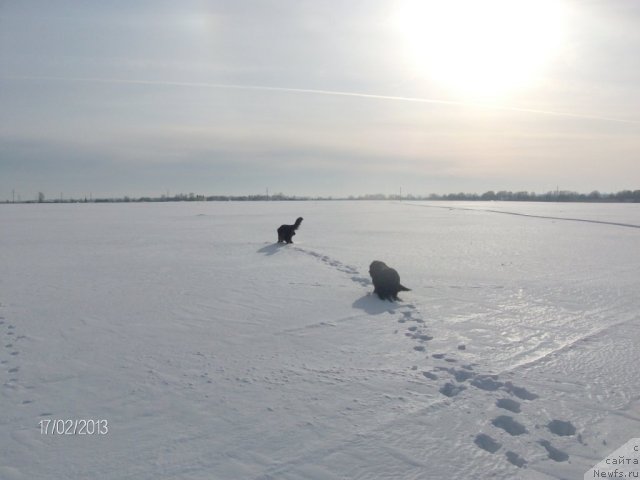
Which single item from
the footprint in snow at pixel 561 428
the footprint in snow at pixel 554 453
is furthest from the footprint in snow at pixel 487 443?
the footprint in snow at pixel 561 428

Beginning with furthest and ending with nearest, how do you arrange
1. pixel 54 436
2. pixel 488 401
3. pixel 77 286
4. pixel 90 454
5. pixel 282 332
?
1. pixel 77 286
2. pixel 282 332
3. pixel 488 401
4. pixel 54 436
5. pixel 90 454

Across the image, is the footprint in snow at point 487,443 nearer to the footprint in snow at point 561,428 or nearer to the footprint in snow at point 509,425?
the footprint in snow at point 509,425

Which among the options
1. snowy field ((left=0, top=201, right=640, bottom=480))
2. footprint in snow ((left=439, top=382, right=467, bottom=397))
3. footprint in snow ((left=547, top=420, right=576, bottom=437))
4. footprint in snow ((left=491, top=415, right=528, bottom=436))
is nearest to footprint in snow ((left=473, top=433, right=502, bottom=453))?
snowy field ((left=0, top=201, right=640, bottom=480))

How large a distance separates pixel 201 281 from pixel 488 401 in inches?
275

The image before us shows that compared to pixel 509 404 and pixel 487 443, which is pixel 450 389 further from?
pixel 487 443

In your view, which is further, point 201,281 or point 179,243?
point 179,243

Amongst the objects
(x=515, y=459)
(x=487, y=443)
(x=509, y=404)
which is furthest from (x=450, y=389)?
(x=515, y=459)

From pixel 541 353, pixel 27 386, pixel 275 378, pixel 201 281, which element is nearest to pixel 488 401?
pixel 541 353

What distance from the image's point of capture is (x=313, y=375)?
5070 mm

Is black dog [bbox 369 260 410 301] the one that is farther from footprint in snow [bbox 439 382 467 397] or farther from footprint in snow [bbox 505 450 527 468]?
footprint in snow [bbox 505 450 527 468]

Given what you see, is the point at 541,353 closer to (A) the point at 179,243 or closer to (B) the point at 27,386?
(B) the point at 27,386

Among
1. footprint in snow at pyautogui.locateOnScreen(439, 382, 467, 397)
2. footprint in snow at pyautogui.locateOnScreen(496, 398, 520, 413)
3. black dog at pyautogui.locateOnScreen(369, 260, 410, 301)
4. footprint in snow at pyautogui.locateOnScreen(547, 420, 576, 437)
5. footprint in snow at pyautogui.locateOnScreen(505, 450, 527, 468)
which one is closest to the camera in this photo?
footprint in snow at pyautogui.locateOnScreen(505, 450, 527, 468)

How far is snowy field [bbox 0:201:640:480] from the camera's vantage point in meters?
3.53

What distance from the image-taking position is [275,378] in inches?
196
